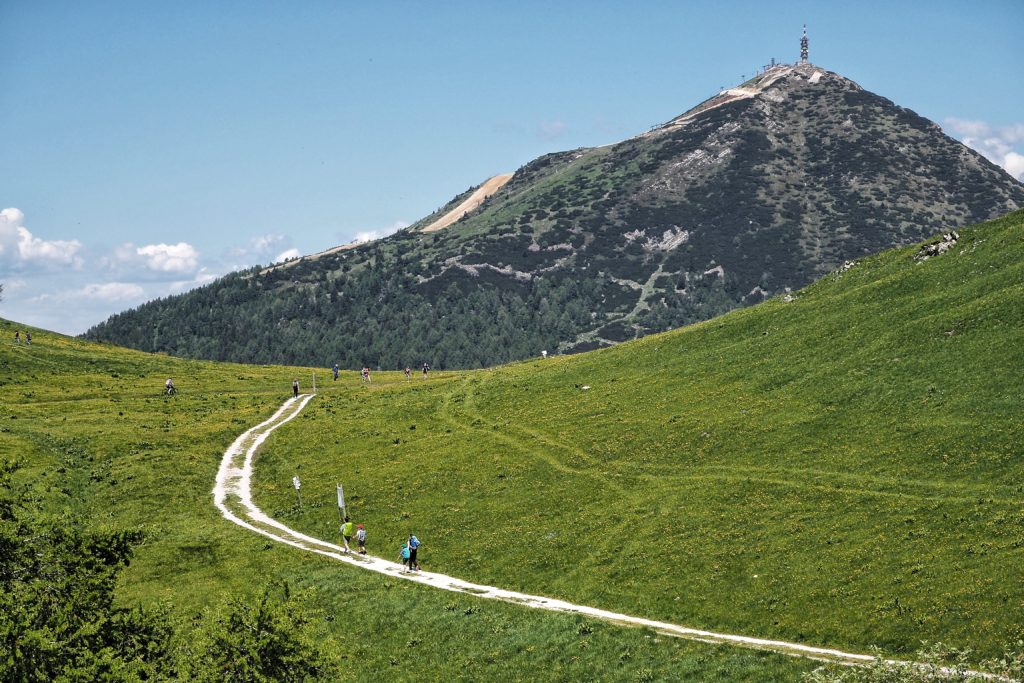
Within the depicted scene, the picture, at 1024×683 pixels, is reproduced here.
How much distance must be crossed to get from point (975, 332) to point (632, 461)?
25809mm

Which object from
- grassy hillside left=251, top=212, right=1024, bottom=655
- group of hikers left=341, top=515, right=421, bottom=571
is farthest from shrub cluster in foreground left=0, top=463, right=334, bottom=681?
group of hikers left=341, top=515, right=421, bottom=571

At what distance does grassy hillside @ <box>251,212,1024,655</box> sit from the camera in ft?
143

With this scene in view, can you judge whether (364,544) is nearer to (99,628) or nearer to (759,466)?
(759,466)

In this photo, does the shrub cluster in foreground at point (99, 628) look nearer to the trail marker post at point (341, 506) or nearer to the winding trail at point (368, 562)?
the winding trail at point (368, 562)

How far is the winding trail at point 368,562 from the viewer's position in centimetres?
3975

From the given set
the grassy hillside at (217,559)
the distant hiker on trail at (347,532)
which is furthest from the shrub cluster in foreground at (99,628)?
the distant hiker on trail at (347,532)

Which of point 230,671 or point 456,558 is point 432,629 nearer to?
point 456,558

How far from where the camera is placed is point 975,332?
66625mm

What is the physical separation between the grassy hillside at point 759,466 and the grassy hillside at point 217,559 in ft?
15.1

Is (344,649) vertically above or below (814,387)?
below

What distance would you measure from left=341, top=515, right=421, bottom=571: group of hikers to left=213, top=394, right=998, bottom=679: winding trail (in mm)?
543

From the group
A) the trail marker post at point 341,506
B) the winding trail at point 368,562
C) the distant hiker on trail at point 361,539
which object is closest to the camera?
the winding trail at point 368,562

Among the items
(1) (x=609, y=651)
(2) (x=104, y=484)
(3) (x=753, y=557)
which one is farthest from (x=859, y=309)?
(2) (x=104, y=484)

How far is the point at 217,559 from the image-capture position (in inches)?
2313
